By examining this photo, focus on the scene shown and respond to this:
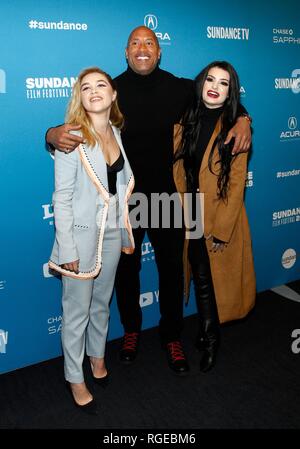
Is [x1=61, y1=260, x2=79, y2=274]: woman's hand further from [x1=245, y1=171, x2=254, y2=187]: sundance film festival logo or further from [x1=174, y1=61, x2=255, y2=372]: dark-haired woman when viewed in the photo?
[x1=245, y1=171, x2=254, y2=187]: sundance film festival logo

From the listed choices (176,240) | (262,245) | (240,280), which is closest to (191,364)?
(240,280)

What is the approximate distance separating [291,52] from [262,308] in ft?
6.46

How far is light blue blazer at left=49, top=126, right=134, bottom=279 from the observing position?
6.56ft

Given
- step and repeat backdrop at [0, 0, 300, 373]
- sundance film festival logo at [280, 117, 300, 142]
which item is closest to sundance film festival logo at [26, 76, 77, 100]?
step and repeat backdrop at [0, 0, 300, 373]

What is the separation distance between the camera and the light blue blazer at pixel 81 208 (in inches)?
78.7

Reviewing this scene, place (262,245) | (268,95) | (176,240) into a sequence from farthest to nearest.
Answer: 1. (262,245)
2. (268,95)
3. (176,240)

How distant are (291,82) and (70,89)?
5.99ft

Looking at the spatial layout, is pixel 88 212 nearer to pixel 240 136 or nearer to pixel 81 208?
pixel 81 208

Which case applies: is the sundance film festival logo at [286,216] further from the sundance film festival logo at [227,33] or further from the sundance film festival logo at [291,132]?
A: the sundance film festival logo at [227,33]

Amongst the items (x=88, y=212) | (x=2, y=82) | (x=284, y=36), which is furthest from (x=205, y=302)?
(x=284, y=36)

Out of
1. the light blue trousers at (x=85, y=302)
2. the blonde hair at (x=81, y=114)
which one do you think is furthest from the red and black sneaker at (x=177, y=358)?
the blonde hair at (x=81, y=114)
